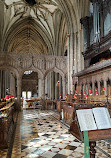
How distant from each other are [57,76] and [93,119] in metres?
17.5

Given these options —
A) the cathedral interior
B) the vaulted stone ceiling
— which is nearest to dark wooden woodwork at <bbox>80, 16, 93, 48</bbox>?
the cathedral interior

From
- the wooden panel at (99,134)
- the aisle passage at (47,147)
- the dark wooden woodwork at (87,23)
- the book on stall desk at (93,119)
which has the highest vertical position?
the dark wooden woodwork at (87,23)

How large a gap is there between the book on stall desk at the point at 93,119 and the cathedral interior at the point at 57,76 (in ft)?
0.11

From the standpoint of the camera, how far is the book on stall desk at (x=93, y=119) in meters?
2.08

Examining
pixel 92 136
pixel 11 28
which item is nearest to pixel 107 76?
pixel 92 136

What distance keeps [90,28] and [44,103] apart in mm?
8149

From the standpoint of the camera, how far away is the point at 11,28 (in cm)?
1905

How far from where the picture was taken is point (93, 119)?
217 cm

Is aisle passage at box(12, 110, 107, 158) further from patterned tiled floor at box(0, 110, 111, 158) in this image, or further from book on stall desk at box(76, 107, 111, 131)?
book on stall desk at box(76, 107, 111, 131)

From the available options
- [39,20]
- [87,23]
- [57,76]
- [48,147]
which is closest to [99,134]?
[48,147]

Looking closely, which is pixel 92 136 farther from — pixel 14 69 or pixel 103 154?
pixel 14 69

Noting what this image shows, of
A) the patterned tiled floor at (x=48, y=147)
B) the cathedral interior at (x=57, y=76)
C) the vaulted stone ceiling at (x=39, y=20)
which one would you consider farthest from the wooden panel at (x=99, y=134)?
the vaulted stone ceiling at (x=39, y=20)

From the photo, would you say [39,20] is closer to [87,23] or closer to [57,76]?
[57,76]

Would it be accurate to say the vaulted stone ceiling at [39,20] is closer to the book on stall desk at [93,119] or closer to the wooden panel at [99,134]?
the book on stall desk at [93,119]
